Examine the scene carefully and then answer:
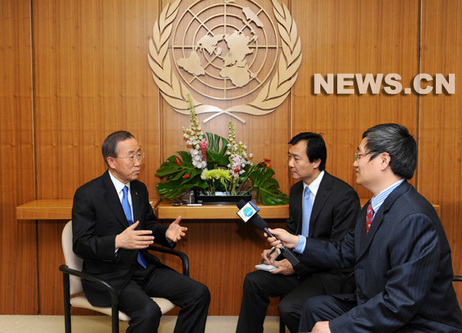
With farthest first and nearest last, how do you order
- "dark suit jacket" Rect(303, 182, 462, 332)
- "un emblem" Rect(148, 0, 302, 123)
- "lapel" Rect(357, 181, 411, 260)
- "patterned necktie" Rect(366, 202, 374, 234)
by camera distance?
"un emblem" Rect(148, 0, 302, 123) < "patterned necktie" Rect(366, 202, 374, 234) < "lapel" Rect(357, 181, 411, 260) < "dark suit jacket" Rect(303, 182, 462, 332)

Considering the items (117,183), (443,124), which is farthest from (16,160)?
(443,124)

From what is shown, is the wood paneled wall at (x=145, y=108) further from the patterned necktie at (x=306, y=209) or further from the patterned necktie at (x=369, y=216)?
the patterned necktie at (x=369, y=216)

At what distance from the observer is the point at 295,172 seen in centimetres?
320

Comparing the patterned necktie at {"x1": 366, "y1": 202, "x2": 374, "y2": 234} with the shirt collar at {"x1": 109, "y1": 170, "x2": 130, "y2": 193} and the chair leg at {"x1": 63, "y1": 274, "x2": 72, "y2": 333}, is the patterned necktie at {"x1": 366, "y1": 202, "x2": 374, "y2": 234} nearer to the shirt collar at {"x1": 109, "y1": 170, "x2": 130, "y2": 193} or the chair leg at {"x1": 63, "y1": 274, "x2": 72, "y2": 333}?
the shirt collar at {"x1": 109, "y1": 170, "x2": 130, "y2": 193}

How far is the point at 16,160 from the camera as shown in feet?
12.9

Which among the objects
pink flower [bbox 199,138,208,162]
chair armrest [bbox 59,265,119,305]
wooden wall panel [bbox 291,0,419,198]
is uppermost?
wooden wall panel [bbox 291,0,419,198]

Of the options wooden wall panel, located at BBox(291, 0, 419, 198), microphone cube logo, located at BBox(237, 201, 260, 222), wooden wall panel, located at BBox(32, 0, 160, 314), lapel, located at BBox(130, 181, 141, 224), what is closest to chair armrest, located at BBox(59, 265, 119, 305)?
lapel, located at BBox(130, 181, 141, 224)

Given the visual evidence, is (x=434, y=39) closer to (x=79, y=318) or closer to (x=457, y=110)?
(x=457, y=110)

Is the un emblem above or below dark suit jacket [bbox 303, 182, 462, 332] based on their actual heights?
above

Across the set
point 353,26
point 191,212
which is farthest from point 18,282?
point 353,26

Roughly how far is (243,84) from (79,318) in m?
A: 2.55

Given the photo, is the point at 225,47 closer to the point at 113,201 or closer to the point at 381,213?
the point at 113,201

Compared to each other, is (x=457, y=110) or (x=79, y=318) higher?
(x=457, y=110)

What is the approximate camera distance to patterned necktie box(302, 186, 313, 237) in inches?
126
